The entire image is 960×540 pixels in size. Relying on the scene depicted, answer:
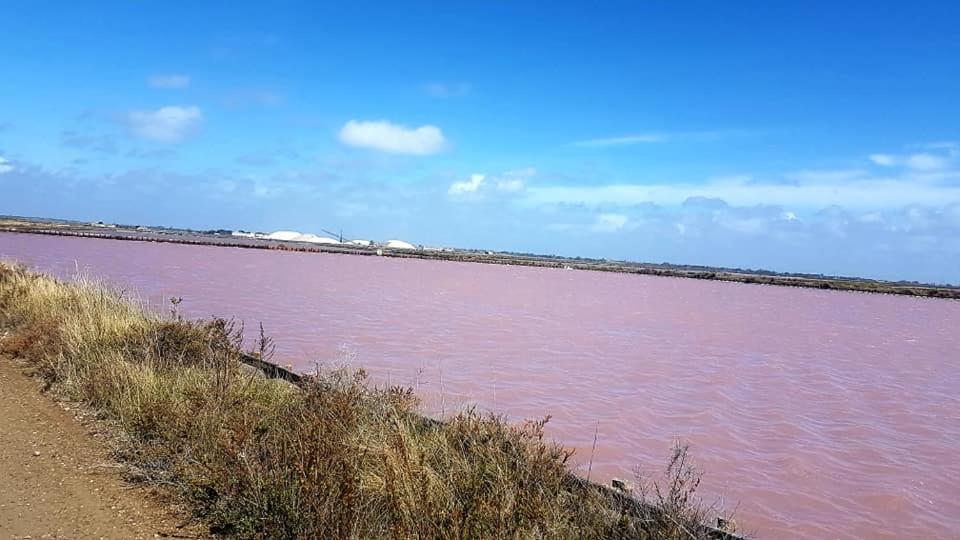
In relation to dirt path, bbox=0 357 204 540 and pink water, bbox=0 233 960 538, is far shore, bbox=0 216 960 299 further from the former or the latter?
dirt path, bbox=0 357 204 540

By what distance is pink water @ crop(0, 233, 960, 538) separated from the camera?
7051 millimetres

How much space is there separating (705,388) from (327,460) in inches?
365

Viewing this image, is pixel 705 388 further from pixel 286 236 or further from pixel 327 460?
pixel 286 236

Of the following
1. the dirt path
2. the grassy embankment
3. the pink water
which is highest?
the grassy embankment

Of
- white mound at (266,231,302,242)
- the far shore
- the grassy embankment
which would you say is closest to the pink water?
the grassy embankment

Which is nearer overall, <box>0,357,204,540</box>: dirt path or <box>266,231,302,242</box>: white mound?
<box>0,357,204,540</box>: dirt path

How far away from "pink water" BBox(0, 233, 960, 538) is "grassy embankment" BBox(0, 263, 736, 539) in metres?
1.51

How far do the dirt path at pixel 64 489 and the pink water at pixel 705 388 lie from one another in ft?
13.1

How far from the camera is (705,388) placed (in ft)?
39.2

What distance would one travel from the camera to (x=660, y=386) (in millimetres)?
11758

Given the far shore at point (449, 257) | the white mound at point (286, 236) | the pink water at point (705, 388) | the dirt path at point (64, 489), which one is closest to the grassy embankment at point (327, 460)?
the dirt path at point (64, 489)

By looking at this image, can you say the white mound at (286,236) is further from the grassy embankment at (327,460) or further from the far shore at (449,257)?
the grassy embankment at (327,460)

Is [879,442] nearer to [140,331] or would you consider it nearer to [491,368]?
[491,368]

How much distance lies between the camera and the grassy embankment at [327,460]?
4105mm
